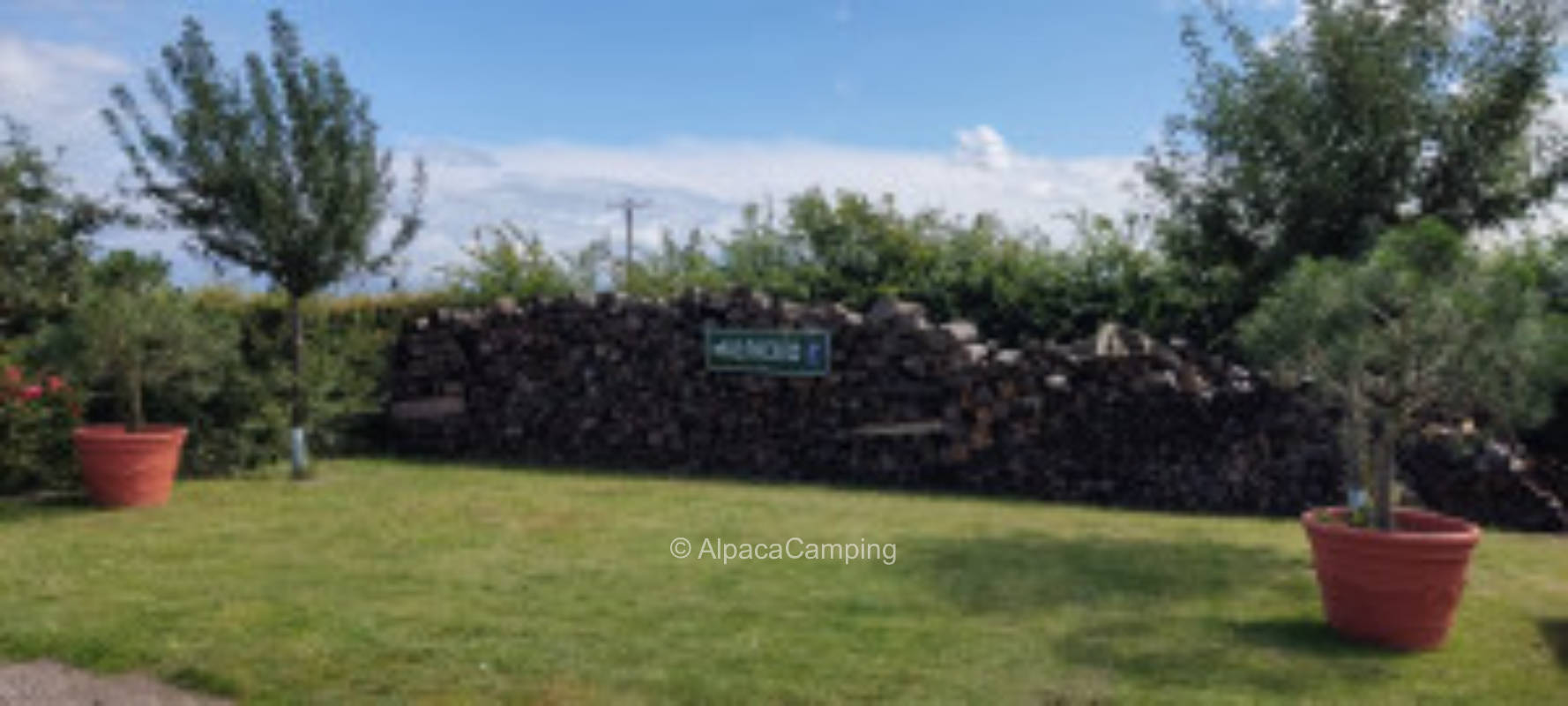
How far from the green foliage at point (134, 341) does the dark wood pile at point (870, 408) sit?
3008mm

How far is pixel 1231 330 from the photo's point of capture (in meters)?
9.59

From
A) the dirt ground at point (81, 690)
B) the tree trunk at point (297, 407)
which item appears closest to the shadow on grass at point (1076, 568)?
the dirt ground at point (81, 690)

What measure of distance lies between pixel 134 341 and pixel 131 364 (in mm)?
197

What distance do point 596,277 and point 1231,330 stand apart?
22.9 ft

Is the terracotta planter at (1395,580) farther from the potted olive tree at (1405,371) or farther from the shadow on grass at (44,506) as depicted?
the shadow on grass at (44,506)

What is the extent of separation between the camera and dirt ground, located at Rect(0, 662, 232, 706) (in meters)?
4.03

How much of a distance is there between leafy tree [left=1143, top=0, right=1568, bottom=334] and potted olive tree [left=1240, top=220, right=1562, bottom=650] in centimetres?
255

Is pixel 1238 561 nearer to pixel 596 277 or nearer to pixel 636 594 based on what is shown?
pixel 636 594

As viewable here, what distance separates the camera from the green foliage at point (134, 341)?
7969 millimetres

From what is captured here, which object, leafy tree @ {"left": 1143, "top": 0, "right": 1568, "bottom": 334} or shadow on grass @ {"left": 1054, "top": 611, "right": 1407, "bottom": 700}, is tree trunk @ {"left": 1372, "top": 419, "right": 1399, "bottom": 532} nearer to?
shadow on grass @ {"left": 1054, "top": 611, "right": 1407, "bottom": 700}

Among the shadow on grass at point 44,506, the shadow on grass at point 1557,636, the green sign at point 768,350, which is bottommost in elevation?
the shadow on grass at point 1557,636

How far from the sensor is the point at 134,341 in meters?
8.02

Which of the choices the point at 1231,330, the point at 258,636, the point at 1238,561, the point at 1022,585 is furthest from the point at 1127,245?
the point at 258,636

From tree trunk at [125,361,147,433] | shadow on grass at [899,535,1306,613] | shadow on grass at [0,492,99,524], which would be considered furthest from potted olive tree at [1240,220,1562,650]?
shadow on grass at [0,492,99,524]
